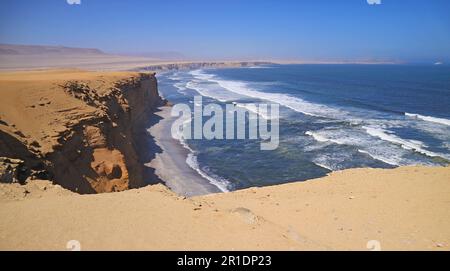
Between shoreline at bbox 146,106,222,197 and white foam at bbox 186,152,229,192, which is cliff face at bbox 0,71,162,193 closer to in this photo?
shoreline at bbox 146,106,222,197

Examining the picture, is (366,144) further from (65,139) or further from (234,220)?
(234,220)

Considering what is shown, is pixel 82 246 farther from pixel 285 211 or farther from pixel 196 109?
pixel 196 109

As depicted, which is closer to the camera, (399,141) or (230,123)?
(399,141)

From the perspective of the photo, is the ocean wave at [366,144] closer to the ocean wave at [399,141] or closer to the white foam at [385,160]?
the white foam at [385,160]

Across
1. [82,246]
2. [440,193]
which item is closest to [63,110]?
[82,246]

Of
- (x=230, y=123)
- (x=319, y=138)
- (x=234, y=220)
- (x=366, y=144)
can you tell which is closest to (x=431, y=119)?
(x=366, y=144)

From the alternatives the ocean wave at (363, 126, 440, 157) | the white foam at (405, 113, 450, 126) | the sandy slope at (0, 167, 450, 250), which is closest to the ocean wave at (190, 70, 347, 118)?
the white foam at (405, 113, 450, 126)
